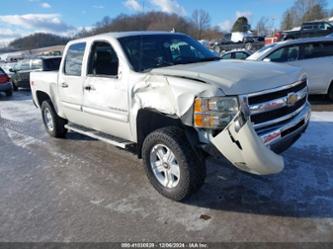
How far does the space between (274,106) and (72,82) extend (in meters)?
3.21

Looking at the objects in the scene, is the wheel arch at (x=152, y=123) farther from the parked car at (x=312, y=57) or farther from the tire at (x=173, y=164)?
the parked car at (x=312, y=57)

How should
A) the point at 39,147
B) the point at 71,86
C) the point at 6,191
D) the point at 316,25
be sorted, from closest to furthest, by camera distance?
the point at 6,191
the point at 71,86
the point at 39,147
the point at 316,25

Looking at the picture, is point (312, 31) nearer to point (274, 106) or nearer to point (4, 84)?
point (4, 84)

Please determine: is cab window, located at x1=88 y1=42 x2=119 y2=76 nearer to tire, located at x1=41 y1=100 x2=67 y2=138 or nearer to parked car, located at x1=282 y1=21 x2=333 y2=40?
tire, located at x1=41 y1=100 x2=67 y2=138

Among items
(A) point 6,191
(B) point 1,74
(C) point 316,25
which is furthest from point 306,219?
(C) point 316,25

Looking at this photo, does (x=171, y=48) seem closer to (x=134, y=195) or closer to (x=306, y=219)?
(x=134, y=195)

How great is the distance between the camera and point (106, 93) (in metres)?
4.48

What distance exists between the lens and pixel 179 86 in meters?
3.41

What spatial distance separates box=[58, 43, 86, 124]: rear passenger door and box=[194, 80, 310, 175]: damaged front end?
2.55 metres

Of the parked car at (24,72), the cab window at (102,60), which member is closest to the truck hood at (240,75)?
the cab window at (102,60)

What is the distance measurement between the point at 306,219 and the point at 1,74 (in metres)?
13.7

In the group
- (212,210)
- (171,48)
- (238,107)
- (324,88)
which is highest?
(171,48)

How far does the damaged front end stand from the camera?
302cm

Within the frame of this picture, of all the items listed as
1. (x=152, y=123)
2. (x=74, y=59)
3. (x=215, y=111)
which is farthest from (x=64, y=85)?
(x=215, y=111)
